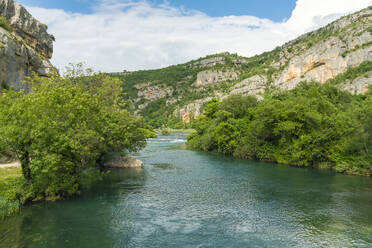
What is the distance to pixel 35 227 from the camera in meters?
18.2

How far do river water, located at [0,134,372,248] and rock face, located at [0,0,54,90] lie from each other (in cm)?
2063

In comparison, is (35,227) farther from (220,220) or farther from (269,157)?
(269,157)

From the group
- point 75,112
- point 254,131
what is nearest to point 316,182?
point 254,131

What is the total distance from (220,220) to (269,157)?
3022cm

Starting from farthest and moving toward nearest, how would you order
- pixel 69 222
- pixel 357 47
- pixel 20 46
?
pixel 357 47, pixel 20 46, pixel 69 222

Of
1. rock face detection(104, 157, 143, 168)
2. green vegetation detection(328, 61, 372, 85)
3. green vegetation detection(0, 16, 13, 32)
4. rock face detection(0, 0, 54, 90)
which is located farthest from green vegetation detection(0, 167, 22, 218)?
green vegetation detection(328, 61, 372, 85)

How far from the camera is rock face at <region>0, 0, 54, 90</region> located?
3616 centimetres

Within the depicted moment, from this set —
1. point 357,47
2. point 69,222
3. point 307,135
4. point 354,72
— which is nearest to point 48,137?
point 69,222

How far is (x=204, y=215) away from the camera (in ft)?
70.0

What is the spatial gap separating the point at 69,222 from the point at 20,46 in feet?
109

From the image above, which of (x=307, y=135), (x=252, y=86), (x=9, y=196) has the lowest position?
(x=9, y=196)

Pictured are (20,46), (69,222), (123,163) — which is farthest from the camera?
(123,163)

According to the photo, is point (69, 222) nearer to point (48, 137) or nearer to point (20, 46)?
point (48, 137)

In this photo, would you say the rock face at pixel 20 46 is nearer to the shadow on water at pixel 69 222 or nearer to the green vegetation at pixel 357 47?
the shadow on water at pixel 69 222
